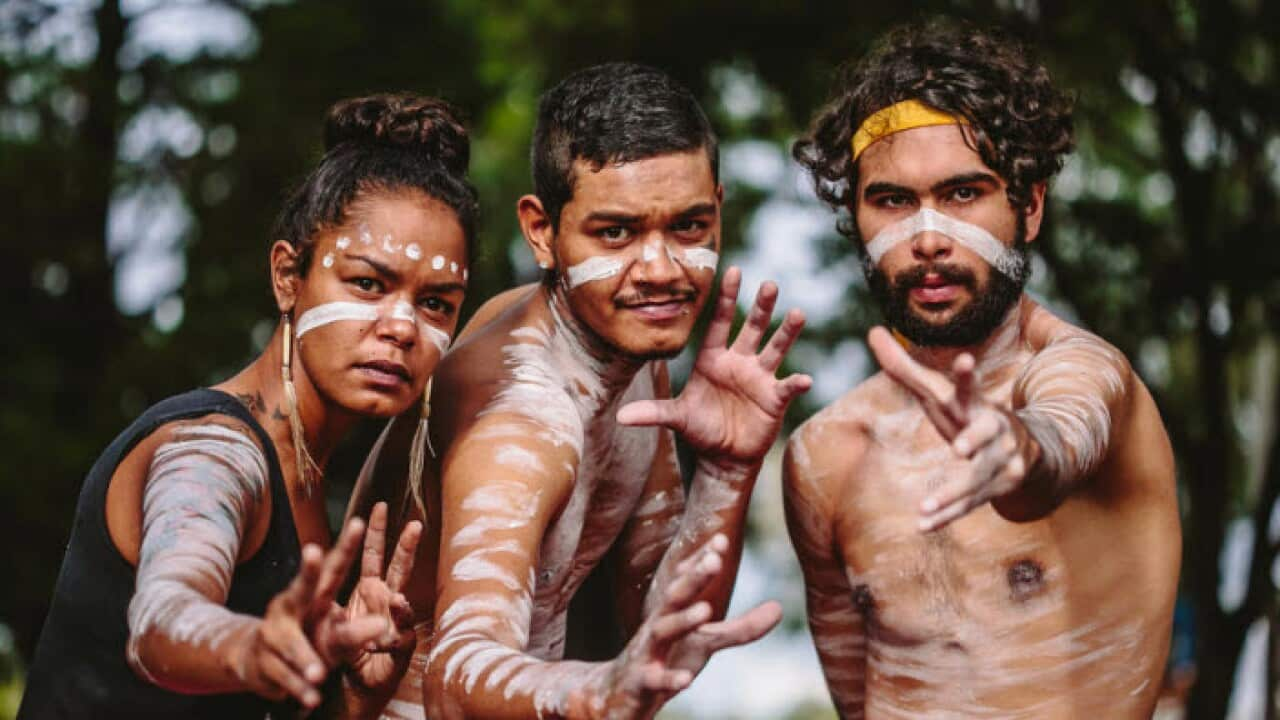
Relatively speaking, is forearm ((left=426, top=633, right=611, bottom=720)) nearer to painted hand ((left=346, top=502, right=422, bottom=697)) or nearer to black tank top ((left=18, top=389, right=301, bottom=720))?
painted hand ((left=346, top=502, right=422, bottom=697))

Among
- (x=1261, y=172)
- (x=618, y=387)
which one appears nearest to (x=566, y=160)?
(x=618, y=387)

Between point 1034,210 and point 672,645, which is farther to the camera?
point 1034,210

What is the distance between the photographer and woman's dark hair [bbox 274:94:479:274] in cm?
418

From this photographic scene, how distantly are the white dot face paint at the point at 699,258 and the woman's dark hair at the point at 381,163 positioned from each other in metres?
0.64

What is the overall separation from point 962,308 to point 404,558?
1.70 m

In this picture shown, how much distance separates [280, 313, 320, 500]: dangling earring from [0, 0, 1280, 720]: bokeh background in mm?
5061

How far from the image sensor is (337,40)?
533 inches

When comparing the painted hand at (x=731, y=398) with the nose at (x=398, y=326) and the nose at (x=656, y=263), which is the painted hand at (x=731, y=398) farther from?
the nose at (x=398, y=326)

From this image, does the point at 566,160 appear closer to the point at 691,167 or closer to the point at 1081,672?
the point at 691,167

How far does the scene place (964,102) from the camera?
434cm

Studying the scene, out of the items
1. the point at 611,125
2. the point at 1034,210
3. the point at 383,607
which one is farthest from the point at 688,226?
the point at 383,607

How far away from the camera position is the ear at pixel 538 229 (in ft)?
14.0

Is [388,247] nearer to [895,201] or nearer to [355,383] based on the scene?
[355,383]

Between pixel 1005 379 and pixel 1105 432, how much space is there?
714 millimetres
